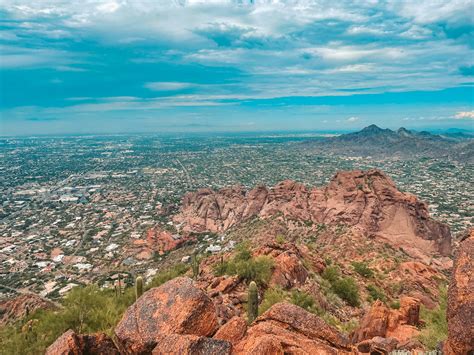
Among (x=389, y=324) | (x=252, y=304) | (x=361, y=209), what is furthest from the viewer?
(x=361, y=209)

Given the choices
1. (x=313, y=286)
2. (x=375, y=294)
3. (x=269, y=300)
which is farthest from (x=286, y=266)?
(x=375, y=294)

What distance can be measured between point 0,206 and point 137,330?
140 m

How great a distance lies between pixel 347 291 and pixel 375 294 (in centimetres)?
364

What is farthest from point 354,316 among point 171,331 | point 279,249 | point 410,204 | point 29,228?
point 29,228

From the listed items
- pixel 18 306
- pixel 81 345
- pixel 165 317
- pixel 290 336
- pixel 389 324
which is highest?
pixel 165 317

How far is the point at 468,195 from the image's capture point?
12244 centimetres

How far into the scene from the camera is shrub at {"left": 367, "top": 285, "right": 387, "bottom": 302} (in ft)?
95.6

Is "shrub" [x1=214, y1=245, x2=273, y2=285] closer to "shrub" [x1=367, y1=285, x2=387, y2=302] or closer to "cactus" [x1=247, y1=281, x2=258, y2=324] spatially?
"cactus" [x1=247, y1=281, x2=258, y2=324]

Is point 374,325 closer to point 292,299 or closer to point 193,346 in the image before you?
point 292,299

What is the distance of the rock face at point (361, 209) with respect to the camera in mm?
55812

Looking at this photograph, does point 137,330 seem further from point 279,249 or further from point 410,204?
point 410,204

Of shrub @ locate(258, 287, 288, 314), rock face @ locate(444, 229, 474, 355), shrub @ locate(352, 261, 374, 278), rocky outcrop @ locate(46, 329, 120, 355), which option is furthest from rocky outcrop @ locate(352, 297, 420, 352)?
shrub @ locate(352, 261, 374, 278)

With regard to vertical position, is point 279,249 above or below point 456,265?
below

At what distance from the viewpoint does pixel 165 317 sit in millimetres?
10414
